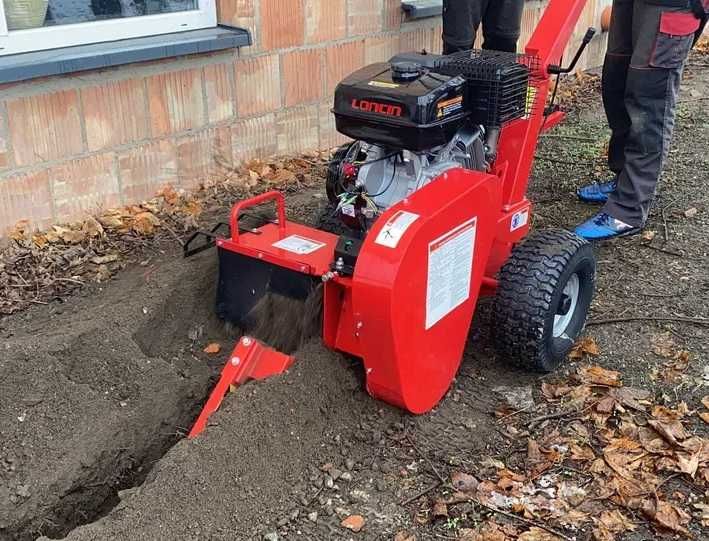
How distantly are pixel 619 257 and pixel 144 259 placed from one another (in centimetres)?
238

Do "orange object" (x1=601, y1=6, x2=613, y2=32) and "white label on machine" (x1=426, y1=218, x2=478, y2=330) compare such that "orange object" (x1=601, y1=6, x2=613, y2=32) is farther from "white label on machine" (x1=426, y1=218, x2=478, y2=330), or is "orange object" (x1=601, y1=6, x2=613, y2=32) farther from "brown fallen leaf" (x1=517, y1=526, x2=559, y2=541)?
"brown fallen leaf" (x1=517, y1=526, x2=559, y2=541)

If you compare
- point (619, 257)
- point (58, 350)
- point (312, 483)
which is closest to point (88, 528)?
point (312, 483)

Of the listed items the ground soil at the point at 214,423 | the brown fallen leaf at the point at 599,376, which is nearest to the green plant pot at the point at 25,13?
the ground soil at the point at 214,423

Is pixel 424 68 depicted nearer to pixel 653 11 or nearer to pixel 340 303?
pixel 340 303

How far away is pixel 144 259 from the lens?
4094 mm

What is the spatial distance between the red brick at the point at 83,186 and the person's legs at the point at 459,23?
2.01 meters

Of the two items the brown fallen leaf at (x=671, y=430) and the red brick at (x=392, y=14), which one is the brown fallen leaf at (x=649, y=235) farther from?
the red brick at (x=392, y=14)

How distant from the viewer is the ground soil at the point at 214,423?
2.50m

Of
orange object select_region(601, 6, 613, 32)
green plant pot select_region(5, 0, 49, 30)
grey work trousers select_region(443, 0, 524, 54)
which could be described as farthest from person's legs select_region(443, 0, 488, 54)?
orange object select_region(601, 6, 613, 32)

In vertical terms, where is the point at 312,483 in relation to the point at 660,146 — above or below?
below

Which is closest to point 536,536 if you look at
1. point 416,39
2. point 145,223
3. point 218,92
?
point 145,223

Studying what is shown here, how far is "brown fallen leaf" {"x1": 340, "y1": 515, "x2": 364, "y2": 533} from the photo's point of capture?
2.49 m

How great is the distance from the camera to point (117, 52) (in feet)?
13.5

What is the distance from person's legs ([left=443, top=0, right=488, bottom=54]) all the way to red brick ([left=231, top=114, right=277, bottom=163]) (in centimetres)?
115
